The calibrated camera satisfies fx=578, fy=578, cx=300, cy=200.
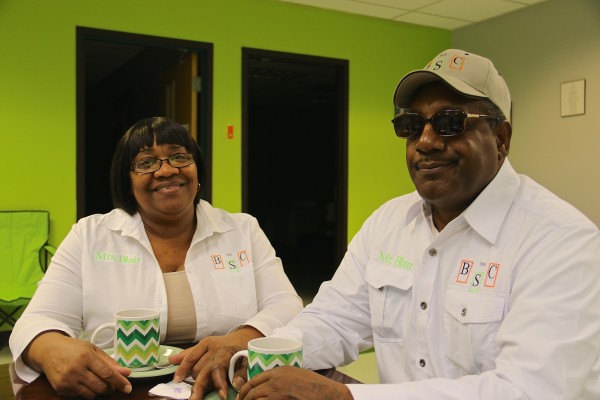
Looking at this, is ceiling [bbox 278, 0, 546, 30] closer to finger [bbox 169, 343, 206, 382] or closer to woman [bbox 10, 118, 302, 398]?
woman [bbox 10, 118, 302, 398]

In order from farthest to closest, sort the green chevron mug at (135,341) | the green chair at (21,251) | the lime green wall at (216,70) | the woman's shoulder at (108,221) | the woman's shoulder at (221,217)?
the lime green wall at (216,70) < the green chair at (21,251) < the woman's shoulder at (221,217) < the woman's shoulder at (108,221) < the green chevron mug at (135,341)

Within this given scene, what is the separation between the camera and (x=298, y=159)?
1102cm

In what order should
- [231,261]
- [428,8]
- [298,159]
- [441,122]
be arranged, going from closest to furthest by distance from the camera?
[441,122]
[231,261]
[428,8]
[298,159]

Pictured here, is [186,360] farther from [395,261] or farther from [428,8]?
[428,8]

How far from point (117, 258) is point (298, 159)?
30.5 ft

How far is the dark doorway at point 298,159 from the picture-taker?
5402 mm

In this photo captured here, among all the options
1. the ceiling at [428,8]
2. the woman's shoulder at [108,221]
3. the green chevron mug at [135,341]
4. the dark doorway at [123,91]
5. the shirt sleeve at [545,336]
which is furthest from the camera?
the ceiling at [428,8]

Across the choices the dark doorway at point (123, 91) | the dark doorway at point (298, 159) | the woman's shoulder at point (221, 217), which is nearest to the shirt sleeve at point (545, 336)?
the woman's shoulder at point (221, 217)

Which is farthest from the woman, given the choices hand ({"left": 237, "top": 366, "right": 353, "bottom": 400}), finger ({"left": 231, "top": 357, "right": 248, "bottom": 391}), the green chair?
the green chair

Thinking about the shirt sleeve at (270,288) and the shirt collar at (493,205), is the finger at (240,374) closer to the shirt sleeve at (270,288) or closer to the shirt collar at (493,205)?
the shirt sleeve at (270,288)

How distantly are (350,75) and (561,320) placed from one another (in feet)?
15.0

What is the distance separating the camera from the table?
1.22 meters

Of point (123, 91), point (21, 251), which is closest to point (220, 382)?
point (21, 251)

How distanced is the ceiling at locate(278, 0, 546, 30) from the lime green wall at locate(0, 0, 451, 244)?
0.22 metres
